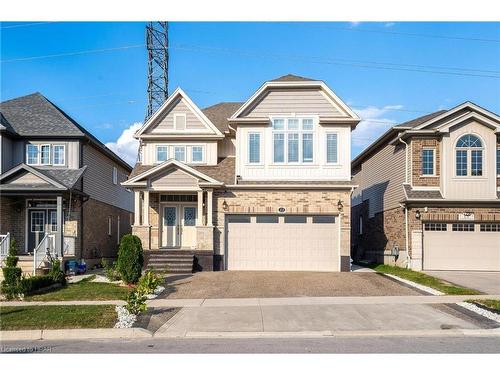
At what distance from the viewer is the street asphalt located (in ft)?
32.2

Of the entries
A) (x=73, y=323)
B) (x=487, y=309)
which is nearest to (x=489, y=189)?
(x=487, y=309)

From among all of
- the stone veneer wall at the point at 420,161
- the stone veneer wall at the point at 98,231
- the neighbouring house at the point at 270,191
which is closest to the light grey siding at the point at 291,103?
the neighbouring house at the point at 270,191

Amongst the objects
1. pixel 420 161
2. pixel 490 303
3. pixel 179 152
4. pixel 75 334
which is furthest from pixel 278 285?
pixel 420 161

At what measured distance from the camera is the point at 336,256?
22.9 meters

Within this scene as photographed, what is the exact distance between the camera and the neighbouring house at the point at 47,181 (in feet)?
74.3

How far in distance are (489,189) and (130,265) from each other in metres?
16.0

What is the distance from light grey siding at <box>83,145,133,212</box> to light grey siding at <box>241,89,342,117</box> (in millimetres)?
8147

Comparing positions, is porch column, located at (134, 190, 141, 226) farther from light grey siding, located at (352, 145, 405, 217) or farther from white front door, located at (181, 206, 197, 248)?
light grey siding, located at (352, 145, 405, 217)

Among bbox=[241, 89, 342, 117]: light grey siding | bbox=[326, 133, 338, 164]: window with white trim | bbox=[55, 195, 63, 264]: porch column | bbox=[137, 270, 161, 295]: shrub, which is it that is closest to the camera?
bbox=[137, 270, 161, 295]: shrub

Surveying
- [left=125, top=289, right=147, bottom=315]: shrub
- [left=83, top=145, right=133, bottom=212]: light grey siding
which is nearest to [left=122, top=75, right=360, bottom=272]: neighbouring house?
[left=83, top=145, right=133, bottom=212]: light grey siding

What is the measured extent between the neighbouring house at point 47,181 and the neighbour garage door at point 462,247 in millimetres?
15782

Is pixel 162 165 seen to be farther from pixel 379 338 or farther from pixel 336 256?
pixel 379 338

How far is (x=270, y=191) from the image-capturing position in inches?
909

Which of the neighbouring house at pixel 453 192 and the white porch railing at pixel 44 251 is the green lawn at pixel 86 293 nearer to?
the white porch railing at pixel 44 251
